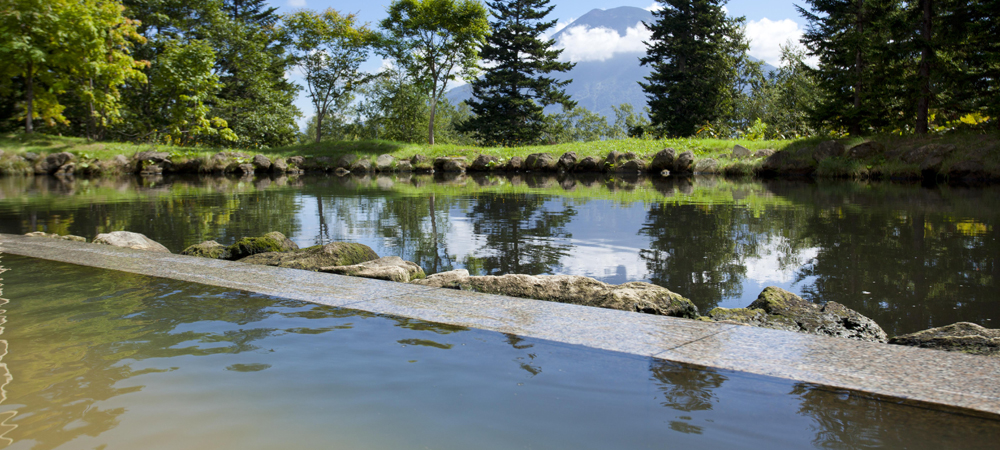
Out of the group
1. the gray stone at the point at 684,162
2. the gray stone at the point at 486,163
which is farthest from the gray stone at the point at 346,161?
the gray stone at the point at 684,162

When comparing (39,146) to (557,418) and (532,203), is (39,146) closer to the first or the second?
(532,203)

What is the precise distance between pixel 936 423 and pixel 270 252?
559 cm

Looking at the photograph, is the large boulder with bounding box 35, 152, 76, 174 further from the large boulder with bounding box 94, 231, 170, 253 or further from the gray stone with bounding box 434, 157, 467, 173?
the large boulder with bounding box 94, 231, 170, 253

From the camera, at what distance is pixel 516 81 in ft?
130

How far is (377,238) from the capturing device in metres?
8.59

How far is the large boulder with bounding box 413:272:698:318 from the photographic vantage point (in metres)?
3.96

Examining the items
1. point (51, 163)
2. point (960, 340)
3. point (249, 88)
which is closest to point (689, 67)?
point (249, 88)

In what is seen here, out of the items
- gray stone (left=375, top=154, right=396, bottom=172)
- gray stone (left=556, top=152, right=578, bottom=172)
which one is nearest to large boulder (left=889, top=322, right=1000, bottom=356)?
gray stone (left=556, top=152, right=578, bottom=172)

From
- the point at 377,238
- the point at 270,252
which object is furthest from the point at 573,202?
the point at 270,252

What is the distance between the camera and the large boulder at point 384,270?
4.82 m

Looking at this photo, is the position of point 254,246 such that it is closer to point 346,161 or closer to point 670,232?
point 670,232

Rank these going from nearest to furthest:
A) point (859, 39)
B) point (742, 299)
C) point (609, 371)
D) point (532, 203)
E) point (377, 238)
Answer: point (609, 371), point (742, 299), point (377, 238), point (532, 203), point (859, 39)

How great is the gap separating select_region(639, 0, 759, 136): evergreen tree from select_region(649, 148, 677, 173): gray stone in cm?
1054

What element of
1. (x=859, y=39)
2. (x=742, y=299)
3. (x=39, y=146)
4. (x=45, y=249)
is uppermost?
(x=859, y=39)
